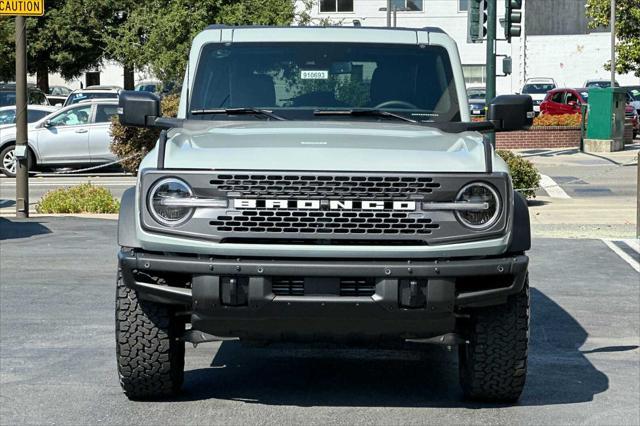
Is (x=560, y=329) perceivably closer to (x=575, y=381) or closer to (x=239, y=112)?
(x=575, y=381)

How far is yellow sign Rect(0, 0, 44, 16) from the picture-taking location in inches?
648

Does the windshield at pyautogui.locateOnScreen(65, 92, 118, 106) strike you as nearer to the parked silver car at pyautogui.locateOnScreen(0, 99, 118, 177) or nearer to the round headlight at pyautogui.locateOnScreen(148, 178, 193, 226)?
the parked silver car at pyautogui.locateOnScreen(0, 99, 118, 177)

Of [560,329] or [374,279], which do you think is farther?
[560,329]

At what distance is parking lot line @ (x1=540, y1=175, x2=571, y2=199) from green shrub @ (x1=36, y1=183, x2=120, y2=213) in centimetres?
747

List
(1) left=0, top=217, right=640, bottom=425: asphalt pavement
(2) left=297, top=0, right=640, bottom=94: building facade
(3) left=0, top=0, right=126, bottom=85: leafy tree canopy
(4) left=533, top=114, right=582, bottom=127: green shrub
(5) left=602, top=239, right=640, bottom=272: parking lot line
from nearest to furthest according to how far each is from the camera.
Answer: (1) left=0, top=217, right=640, bottom=425: asphalt pavement, (5) left=602, top=239, right=640, bottom=272: parking lot line, (4) left=533, top=114, right=582, bottom=127: green shrub, (3) left=0, top=0, right=126, bottom=85: leafy tree canopy, (2) left=297, top=0, right=640, bottom=94: building facade

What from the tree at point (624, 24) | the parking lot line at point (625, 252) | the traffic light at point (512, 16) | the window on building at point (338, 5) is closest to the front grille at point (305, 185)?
the parking lot line at point (625, 252)

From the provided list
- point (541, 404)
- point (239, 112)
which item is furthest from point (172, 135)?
point (541, 404)

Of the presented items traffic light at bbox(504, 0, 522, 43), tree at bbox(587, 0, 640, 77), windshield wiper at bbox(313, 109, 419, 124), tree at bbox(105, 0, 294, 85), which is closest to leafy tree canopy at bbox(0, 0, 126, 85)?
tree at bbox(105, 0, 294, 85)

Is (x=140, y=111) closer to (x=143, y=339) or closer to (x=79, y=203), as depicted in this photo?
(x=143, y=339)

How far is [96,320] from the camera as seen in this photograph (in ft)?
32.1

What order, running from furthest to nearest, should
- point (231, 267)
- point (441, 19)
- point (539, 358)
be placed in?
point (441, 19), point (539, 358), point (231, 267)

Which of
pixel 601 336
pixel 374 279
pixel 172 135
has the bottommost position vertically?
pixel 601 336

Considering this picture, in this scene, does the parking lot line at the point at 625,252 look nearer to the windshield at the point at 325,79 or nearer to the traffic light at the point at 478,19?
the windshield at the point at 325,79

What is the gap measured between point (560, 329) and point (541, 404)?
2439 mm
